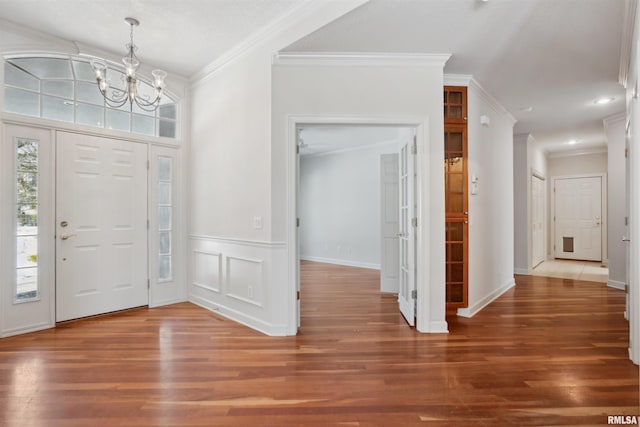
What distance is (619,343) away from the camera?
10.3 ft

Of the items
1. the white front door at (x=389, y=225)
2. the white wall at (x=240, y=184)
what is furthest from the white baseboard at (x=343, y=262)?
the white wall at (x=240, y=184)

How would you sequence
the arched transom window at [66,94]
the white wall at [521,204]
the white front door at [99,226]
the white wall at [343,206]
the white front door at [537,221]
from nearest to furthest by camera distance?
the arched transom window at [66,94], the white front door at [99,226], the white wall at [521,204], the white front door at [537,221], the white wall at [343,206]

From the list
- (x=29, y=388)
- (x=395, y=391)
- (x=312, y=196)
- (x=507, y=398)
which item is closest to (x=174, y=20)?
(x=29, y=388)

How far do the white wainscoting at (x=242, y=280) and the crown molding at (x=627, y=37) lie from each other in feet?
11.3

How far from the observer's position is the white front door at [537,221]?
7.42 metres

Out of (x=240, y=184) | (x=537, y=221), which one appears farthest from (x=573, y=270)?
(x=240, y=184)

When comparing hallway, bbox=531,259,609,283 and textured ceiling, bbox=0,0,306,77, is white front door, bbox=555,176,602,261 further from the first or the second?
textured ceiling, bbox=0,0,306,77

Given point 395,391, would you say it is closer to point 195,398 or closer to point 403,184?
point 195,398

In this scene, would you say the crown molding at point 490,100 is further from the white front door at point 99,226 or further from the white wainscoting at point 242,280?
the white front door at point 99,226

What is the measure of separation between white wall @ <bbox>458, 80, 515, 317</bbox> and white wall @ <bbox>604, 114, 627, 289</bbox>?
5.75ft

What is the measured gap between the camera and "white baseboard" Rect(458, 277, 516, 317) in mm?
4018

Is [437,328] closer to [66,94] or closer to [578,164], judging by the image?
[66,94]

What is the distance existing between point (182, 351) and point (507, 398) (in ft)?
8.24

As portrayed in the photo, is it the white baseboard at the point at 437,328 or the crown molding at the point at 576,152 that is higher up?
the crown molding at the point at 576,152
